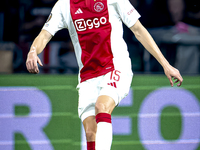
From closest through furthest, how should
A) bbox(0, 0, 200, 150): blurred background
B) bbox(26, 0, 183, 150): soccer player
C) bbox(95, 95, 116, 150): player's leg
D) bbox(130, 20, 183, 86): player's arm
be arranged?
bbox(95, 95, 116, 150): player's leg → bbox(130, 20, 183, 86): player's arm → bbox(26, 0, 183, 150): soccer player → bbox(0, 0, 200, 150): blurred background

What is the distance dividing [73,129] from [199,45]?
1916 millimetres

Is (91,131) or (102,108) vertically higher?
(102,108)

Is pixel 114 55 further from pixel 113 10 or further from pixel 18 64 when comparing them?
pixel 18 64

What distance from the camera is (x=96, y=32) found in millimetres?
2891

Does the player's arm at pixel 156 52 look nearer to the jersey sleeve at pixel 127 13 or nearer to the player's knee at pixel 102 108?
the jersey sleeve at pixel 127 13

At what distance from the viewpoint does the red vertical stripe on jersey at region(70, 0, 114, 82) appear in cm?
289

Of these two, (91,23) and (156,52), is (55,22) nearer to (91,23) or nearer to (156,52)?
(91,23)

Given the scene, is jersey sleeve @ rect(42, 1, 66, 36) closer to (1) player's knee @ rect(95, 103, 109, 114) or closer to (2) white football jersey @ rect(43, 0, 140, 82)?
(2) white football jersey @ rect(43, 0, 140, 82)

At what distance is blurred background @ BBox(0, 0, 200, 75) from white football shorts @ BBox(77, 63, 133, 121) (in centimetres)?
170

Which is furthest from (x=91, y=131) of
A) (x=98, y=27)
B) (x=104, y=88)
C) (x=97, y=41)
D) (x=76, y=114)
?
(x=76, y=114)

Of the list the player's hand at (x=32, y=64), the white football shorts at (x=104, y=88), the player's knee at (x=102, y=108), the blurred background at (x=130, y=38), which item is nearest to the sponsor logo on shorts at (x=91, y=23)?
the white football shorts at (x=104, y=88)

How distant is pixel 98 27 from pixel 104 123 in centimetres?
78

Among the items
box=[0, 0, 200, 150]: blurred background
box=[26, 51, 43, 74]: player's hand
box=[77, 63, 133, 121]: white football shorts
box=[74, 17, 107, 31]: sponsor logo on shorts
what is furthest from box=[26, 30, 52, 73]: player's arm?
box=[0, 0, 200, 150]: blurred background

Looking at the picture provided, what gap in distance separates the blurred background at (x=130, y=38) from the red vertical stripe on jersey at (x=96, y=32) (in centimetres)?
175
